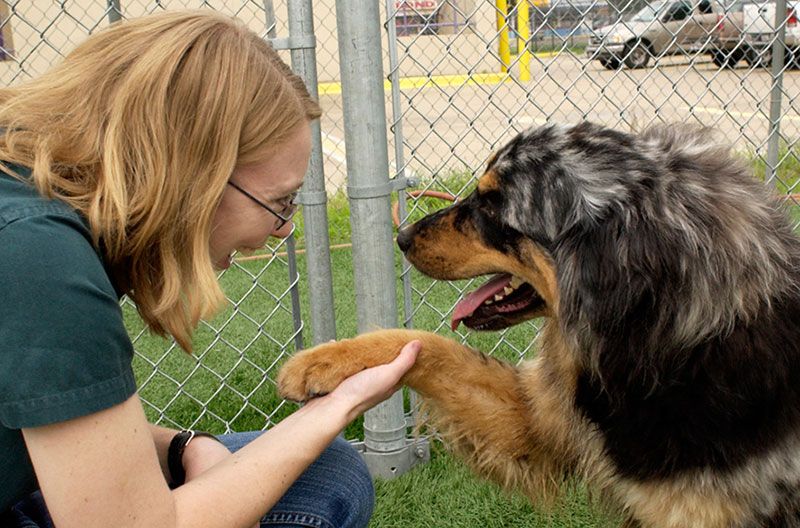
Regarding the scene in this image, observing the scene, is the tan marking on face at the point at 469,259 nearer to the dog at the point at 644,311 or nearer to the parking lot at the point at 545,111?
the dog at the point at 644,311

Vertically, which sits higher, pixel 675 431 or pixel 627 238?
pixel 627 238

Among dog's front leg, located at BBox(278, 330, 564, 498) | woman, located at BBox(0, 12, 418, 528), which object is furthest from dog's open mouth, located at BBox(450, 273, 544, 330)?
woman, located at BBox(0, 12, 418, 528)

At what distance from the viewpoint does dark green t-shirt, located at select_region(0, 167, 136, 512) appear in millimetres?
1476

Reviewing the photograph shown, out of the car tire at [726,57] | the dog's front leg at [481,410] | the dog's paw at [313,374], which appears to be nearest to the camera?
the dog's paw at [313,374]

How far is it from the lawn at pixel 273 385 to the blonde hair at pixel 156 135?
63.0 inches

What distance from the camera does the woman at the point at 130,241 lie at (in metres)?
1.51

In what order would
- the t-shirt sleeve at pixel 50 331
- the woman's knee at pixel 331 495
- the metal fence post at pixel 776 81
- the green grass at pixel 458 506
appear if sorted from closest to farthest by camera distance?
1. the t-shirt sleeve at pixel 50 331
2. the woman's knee at pixel 331 495
3. the green grass at pixel 458 506
4. the metal fence post at pixel 776 81

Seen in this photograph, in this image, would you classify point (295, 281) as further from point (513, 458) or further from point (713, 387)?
point (713, 387)

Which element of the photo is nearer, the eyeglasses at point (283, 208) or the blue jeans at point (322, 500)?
the eyeglasses at point (283, 208)

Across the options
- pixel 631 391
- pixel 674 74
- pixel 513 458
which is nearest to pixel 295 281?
pixel 513 458

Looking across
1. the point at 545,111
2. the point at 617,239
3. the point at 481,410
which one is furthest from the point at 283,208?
the point at 545,111

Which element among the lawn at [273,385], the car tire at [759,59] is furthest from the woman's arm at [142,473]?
the car tire at [759,59]

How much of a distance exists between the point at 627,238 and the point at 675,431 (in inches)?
22.2

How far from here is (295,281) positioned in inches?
131
